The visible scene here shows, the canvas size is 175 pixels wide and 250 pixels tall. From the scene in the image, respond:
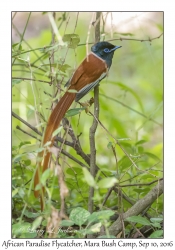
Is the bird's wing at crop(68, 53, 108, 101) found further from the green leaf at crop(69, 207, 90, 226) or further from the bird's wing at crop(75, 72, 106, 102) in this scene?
the green leaf at crop(69, 207, 90, 226)

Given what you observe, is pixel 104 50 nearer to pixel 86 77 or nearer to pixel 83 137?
pixel 86 77

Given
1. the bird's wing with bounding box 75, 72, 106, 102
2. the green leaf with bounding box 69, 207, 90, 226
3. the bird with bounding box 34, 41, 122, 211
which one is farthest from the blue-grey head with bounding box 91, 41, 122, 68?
the green leaf with bounding box 69, 207, 90, 226

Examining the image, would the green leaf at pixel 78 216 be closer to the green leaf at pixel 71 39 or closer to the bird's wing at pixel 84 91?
the bird's wing at pixel 84 91

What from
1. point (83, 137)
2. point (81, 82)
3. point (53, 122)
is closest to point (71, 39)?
point (81, 82)

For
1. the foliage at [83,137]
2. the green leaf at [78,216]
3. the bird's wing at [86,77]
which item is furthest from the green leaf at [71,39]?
the green leaf at [78,216]
